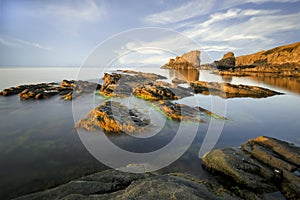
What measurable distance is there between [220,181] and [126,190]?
15.7ft

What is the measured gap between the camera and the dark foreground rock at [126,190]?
511 cm

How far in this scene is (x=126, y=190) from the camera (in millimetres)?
5605

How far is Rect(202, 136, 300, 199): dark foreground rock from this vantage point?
6953 mm

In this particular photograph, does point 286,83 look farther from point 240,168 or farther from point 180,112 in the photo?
point 240,168

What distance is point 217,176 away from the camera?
318 inches

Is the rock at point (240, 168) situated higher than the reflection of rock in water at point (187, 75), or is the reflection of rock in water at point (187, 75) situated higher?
the reflection of rock in water at point (187, 75)

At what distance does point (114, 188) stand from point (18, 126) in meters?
14.8

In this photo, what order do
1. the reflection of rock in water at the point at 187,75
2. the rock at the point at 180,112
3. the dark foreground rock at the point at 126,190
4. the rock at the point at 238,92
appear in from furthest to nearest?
1. the reflection of rock in water at the point at 187,75
2. the rock at the point at 238,92
3. the rock at the point at 180,112
4. the dark foreground rock at the point at 126,190

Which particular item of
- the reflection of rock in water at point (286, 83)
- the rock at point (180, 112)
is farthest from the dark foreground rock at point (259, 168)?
the reflection of rock in water at point (286, 83)

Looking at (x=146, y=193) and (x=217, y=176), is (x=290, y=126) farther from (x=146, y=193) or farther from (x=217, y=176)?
(x=146, y=193)

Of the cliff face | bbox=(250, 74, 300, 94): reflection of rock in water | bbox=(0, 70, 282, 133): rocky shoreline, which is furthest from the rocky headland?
bbox=(0, 70, 282, 133): rocky shoreline

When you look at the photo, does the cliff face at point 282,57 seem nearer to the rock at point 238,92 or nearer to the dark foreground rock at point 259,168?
the rock at point 238,92

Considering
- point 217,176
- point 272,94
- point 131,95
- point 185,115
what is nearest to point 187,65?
point 272,94

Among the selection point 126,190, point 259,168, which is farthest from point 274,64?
point 126,190
